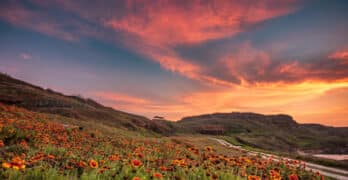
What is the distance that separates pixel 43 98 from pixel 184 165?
173 feet

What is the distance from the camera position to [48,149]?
713 centimetres

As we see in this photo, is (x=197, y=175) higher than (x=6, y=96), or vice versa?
(x=6, y=96)

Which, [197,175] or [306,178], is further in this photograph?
[306,178]

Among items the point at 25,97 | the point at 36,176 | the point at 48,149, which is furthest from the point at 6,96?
the point at 36,176

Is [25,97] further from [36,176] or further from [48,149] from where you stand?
[36,176]

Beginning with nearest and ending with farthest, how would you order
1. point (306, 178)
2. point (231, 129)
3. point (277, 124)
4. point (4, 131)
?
1. point (306, 178)
2. point (4, 131)
3. point (231, 129)
4. point (277, 124)

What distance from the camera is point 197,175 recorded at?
4.69 metres

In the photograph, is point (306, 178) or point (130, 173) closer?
point (130, 173)

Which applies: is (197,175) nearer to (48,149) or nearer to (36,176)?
(36,176)

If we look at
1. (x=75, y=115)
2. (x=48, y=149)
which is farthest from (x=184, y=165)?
(x=75, y=115)

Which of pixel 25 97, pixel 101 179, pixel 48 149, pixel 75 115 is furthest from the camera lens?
pixel 25 97

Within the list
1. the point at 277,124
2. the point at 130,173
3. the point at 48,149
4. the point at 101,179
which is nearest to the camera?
the point at 101,179

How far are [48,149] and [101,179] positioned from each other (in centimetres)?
417

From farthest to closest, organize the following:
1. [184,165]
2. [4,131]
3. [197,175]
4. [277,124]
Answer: [277,124], [4,131], [184,165], [197,175]
